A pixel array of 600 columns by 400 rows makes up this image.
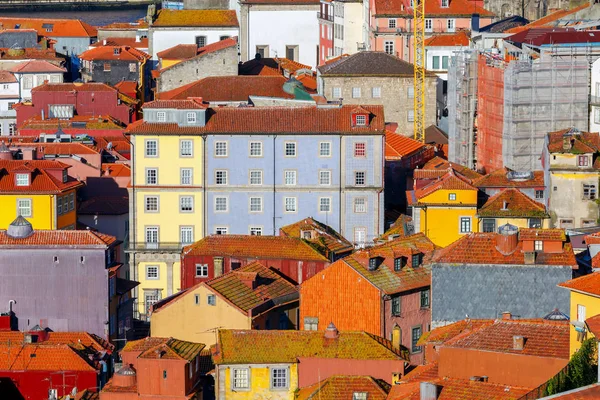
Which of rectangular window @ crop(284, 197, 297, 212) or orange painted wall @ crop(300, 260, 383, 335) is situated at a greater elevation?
rectangular window @ crop(284, 197, 297, 212)

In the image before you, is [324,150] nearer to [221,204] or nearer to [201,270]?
[221,204]

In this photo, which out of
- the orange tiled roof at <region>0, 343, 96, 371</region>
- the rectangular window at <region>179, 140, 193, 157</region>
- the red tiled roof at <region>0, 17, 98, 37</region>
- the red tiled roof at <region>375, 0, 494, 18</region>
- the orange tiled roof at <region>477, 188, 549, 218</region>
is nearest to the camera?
the orange tiled roof at <region>0, 343, 96, 371</region>

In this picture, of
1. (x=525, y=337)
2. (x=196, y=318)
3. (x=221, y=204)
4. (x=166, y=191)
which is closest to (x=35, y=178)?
(x=166, y=191)

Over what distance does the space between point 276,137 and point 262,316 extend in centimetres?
1578

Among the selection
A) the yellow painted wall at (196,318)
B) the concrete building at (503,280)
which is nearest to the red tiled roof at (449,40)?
the concrete building at (503,280)

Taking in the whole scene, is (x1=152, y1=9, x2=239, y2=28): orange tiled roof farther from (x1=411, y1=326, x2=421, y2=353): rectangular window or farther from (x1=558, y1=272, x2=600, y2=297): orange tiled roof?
(x1=558, y1=272, x2=600, y2=297): orange tiled roof

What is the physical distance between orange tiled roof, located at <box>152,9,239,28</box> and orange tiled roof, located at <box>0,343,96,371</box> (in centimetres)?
6414

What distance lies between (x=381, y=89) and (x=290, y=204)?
72.0 feet

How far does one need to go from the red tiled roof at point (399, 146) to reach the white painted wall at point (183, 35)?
1310 inches

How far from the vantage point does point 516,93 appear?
271 feet

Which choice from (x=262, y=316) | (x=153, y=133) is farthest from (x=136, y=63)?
(x=262, y=316)

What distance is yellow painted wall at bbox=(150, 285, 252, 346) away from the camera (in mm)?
64812

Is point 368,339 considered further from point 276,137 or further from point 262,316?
point 276,137

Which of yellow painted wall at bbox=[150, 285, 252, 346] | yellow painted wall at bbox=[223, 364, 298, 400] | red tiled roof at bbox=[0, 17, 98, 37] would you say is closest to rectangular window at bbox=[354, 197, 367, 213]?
yellow painted wall at bbox=[150, 285, 252, 346]
